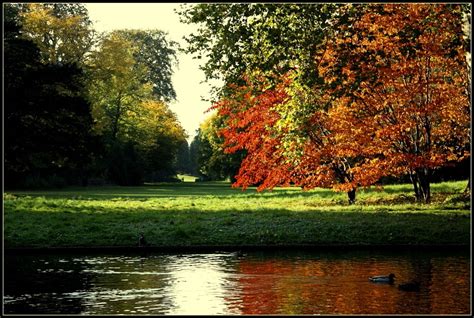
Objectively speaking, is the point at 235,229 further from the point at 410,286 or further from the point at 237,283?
the point at 410,286

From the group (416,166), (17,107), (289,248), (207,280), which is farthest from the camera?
(17,107)

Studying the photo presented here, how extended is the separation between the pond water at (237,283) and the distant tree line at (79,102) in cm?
1590

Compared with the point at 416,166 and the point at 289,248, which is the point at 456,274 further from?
the point at 416,166

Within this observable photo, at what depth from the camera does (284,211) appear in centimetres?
3078

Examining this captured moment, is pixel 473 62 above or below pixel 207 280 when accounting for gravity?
above

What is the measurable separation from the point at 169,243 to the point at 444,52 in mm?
13480

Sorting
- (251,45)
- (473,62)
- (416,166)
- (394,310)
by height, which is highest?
(251,45)

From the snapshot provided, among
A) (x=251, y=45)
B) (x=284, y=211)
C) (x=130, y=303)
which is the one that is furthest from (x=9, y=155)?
(x=130, y=303)

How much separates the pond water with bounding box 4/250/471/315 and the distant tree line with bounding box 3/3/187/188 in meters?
15.9

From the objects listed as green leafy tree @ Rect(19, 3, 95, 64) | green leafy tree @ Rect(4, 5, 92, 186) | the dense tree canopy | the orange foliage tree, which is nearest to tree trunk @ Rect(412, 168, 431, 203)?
the orange foliage tree

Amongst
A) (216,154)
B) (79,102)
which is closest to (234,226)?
(79,102)

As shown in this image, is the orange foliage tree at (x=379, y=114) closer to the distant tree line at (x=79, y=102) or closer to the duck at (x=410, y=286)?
the distant tree line at (x=79, y=102)

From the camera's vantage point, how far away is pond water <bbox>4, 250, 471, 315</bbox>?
14.0 meters

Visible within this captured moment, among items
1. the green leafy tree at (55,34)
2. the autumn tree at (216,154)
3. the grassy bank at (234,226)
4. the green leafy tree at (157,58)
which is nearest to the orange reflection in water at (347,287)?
the grassy bank at (234,226)
